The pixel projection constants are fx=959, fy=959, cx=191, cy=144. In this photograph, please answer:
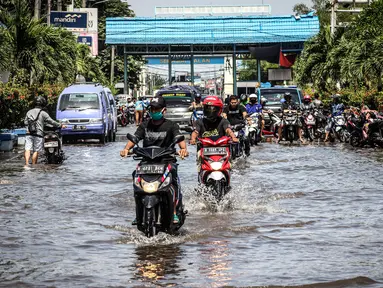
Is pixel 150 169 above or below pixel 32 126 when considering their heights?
above

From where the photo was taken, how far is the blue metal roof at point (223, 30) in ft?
303

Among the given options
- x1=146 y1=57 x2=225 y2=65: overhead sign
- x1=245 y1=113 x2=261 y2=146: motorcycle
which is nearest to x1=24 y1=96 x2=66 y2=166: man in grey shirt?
x1=245 y1=113 x2=261 y2=146: motorcycle

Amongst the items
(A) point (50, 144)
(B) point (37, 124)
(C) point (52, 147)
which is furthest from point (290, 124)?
(B) point (37, 124)

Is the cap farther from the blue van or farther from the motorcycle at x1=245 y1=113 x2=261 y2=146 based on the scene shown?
the blue van

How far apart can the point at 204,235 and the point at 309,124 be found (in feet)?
74.9

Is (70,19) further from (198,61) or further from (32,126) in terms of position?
(198,61)

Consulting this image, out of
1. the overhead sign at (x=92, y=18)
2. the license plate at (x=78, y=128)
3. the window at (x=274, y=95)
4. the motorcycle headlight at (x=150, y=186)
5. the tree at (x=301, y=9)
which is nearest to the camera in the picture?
the motorcycle headlight at (x=150, y=186)

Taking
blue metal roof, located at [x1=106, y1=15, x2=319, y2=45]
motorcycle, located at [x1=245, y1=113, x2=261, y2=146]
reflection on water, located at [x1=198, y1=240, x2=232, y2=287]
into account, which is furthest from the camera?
blue metal roof, located at [x1=106, y1=15, x2=319, y2=45]

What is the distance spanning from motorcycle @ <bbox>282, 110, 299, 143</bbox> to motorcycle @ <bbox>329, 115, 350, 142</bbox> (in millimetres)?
1588

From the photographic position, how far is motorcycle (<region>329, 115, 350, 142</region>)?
3322 cm

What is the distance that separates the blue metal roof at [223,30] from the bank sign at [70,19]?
30.3 m

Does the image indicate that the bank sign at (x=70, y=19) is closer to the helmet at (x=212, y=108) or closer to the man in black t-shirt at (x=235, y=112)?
the man in black t-shirt at (x=235, y=112)

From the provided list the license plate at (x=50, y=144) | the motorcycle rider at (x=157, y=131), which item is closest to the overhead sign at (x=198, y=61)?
the license plate at (x=50, y=144)

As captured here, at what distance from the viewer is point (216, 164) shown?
1338cm
